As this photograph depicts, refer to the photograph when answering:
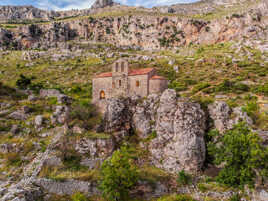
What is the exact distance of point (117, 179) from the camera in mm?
18703

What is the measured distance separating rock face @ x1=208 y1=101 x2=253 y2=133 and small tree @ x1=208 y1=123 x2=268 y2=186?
20.4 ft

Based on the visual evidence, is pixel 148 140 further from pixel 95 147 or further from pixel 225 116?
pixel 225 116

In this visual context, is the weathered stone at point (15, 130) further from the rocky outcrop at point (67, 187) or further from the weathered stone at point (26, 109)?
the rocky outcrop at point (67, 187)

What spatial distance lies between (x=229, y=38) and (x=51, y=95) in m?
81.1

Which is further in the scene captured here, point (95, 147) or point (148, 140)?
point (148, 140)

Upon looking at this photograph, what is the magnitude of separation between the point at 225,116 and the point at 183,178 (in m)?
10.9

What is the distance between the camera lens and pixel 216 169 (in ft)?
79.8

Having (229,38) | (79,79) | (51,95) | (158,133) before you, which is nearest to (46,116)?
(51,95)

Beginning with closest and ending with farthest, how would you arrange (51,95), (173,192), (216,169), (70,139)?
(173,192) < (216,169) < (70,139) < (51,95)

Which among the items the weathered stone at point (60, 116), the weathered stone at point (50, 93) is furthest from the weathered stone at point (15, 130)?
the weathered stone at point (50, 93)

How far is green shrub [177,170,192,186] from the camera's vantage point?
22.2m

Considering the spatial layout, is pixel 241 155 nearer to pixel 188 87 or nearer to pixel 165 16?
pixel 188 87

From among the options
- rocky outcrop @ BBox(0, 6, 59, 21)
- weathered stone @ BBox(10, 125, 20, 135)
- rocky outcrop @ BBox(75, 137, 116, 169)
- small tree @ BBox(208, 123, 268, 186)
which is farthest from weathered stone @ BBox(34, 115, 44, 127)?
rocky outcrop @ BBox(0, 6, 59, 21)

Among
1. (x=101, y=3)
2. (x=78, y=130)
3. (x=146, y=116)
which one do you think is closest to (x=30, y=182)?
(x=78, y=130)
